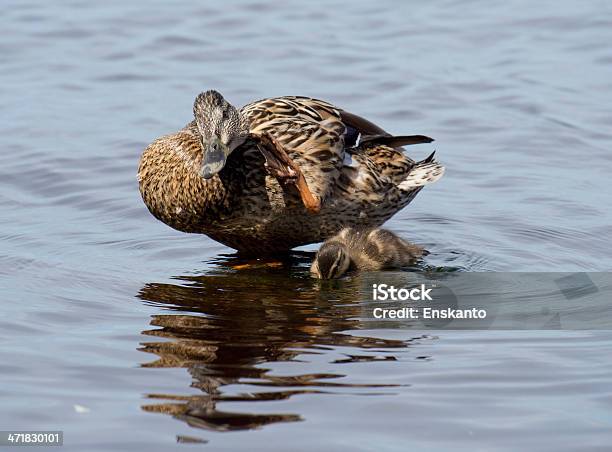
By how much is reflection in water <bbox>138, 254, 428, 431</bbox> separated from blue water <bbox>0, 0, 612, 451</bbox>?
0.02 m

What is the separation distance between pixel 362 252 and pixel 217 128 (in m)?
1.01

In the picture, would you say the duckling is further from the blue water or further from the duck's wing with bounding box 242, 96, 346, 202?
the duck's wing with bounding box 242, 96, 346, 202

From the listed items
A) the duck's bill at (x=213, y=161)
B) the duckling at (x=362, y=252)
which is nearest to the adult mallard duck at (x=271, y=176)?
the duck's bill at (x=213, y=161)

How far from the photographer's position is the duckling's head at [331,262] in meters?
6.05

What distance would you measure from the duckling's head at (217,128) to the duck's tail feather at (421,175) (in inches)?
45.0

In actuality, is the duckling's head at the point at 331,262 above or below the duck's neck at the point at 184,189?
below

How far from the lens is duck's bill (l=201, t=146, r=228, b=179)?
18.7 feet

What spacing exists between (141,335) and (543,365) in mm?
1592

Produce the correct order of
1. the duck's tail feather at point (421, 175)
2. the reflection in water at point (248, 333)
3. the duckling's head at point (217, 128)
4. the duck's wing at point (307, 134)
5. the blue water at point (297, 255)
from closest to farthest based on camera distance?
the blue water at point (297, 255) < the reflection in water at point (248, 333) < the duckling's head at point (217, 128) < the duck's wing at point (307, 134) < the duck's tail feather at point (421, 175)

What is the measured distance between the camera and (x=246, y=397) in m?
4.29

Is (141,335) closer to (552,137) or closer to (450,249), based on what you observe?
(450,249)

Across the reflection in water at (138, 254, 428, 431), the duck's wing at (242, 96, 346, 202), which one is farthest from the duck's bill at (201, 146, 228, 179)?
the reflection in water at (138, 254, 428, 431)

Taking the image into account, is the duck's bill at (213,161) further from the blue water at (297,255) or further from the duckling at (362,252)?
the duckling at (362,252)

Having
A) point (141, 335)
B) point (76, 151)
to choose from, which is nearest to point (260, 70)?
point (76, 151)
